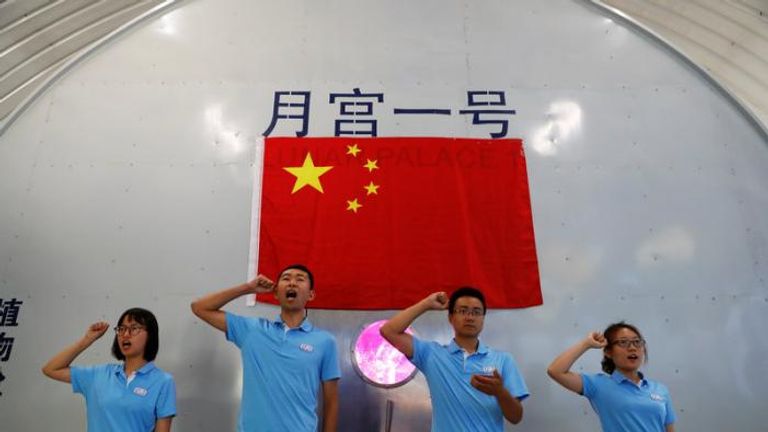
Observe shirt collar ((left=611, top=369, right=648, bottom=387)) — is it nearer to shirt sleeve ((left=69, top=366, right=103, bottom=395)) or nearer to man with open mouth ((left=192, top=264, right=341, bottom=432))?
man with open mouth ((left=192, top=264, right=341, bottom=432))

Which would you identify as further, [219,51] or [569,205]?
[219,51]

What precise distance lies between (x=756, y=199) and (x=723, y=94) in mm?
710

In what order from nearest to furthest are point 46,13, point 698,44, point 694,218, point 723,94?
1. point 694,218
2. point 723,94
3. point 46,13
4. point 698,44

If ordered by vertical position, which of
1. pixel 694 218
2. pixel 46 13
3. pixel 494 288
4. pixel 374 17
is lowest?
pixel 494 288

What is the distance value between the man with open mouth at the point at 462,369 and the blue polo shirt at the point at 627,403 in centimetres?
35

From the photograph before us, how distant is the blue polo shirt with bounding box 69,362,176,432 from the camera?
2.01m

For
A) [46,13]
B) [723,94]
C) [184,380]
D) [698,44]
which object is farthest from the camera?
[698,44]

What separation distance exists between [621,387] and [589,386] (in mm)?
129

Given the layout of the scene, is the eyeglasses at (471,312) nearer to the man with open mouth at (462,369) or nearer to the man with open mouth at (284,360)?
the man with open mouth at (462,369)

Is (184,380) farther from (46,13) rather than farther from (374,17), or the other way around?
(46,13)

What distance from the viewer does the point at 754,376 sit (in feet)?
8.61

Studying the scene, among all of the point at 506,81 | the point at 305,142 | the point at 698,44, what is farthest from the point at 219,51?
the point at 698,44

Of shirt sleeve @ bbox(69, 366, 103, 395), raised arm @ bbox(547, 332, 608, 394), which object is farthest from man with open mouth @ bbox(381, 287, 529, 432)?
shirt sleeve @ bbox(69, 366, 103, 395)

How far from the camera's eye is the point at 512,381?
2.10 metres
